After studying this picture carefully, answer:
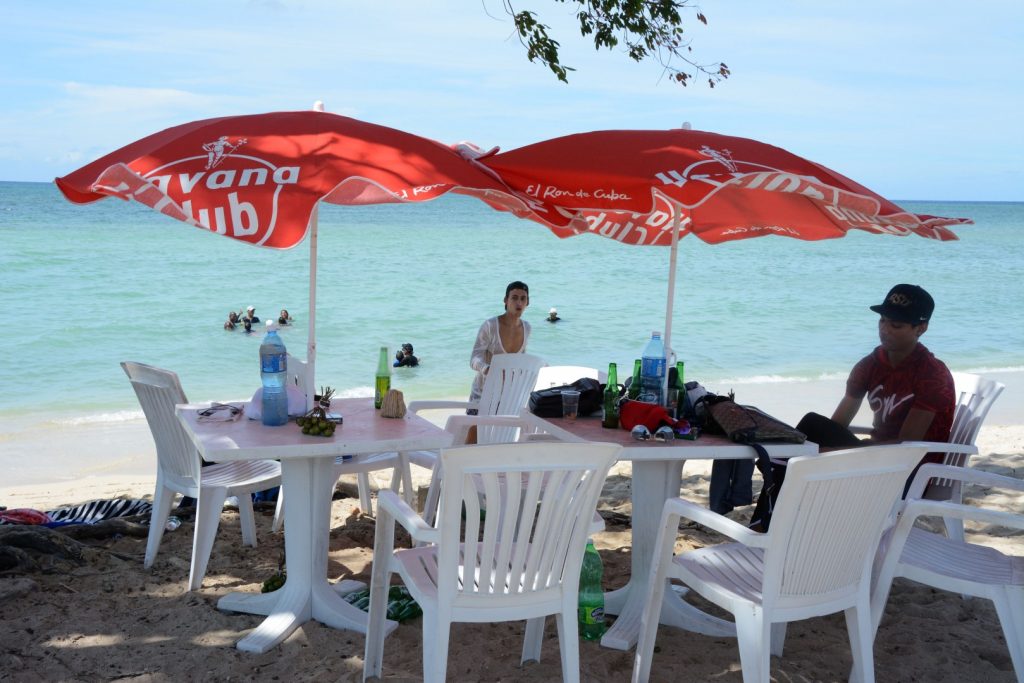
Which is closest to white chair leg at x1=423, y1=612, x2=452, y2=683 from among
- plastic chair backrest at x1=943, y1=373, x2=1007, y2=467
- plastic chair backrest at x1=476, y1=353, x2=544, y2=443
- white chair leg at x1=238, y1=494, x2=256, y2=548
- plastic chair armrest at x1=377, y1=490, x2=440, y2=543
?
plastic chair armrest at x1=377, y1=490, x2=440, y2=543

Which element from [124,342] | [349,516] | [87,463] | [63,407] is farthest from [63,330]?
[349,516]

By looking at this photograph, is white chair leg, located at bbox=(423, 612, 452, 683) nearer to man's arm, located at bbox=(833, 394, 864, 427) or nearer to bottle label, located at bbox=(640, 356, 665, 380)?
bottle label, located at bbox=(640, 356, 665, 380)

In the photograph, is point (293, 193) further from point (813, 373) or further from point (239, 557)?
point (813, 373)

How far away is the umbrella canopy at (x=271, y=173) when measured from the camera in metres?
3.25

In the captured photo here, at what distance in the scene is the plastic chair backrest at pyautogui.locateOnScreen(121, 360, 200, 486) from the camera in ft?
14.0

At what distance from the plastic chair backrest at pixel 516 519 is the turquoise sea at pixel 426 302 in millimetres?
7693

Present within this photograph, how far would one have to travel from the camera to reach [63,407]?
10.3m

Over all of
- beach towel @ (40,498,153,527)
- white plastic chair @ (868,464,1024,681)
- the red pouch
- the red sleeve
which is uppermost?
the red sleeve

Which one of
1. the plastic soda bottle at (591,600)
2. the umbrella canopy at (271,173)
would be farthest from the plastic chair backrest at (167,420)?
the plastic soda bottle at (591,600)

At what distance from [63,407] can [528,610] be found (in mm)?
8866

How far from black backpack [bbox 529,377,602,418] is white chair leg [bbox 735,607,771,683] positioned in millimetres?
1448

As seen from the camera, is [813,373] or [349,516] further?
[813,373]

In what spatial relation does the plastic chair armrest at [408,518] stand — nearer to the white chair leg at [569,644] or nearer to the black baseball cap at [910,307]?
the white chair leg at [569,644]

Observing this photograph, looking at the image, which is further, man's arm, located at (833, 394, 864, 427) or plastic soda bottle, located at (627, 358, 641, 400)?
man's arm, located at (833, 394, 864, 427)
